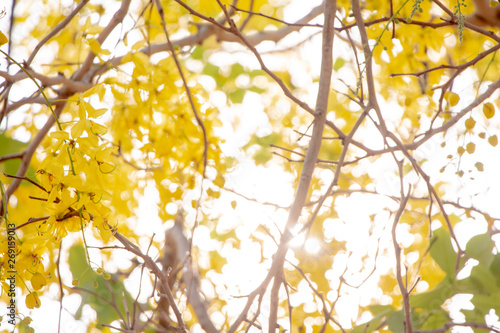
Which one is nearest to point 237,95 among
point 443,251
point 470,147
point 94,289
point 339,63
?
point 339,63

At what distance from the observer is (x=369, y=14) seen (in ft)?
5.72

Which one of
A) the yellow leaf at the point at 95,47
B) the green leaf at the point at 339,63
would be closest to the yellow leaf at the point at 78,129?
the yellow leaf at the point at 95,47

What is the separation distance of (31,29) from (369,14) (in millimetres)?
1632

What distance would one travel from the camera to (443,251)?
1.07 metres

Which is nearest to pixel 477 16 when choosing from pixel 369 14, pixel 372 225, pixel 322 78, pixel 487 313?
pixel 369 14

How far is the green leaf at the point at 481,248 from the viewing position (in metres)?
1.00

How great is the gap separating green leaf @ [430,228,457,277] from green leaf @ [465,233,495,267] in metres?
0.05

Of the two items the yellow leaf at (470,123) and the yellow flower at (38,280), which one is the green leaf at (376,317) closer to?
the yellow leaf at (470,123)

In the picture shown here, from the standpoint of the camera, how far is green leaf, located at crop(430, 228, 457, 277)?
1055 mm

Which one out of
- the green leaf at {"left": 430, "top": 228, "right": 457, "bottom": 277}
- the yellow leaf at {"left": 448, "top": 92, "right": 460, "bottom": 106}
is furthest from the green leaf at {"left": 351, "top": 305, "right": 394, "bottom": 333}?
the yellow leaf at {"left": 448, "top": 92, "right": 460, "bottom": 106}

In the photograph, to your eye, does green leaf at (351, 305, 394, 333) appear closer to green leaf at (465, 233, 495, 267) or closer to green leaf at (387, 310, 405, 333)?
green leaf at (387, 310, 405, 333)

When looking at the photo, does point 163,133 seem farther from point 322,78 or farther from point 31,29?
point 31,29

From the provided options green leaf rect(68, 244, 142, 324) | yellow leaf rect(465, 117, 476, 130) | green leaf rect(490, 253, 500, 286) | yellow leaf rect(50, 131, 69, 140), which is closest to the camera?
yellow leaf rect(50, 131, 69, 140)

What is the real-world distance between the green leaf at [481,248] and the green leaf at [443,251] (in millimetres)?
51
